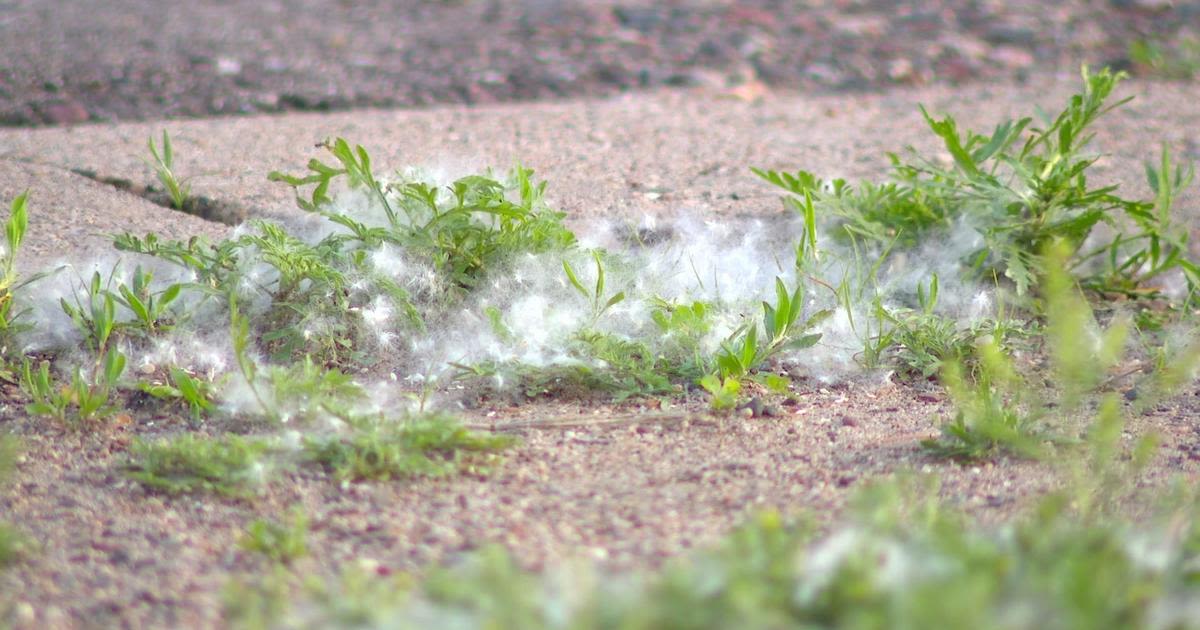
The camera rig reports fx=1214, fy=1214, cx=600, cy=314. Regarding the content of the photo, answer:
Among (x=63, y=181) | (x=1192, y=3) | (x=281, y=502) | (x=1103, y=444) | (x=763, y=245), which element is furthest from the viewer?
(x=1192, y=3)

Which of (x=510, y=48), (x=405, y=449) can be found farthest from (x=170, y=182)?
(x=510, y=48)

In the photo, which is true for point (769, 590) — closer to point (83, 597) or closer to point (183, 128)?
point (83, 597)

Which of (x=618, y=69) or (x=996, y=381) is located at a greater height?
(x=618, y=69)

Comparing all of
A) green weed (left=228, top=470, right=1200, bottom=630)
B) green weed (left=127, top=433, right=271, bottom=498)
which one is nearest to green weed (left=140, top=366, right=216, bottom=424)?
green weed (left=127, top=433, right=271, bottom=498)

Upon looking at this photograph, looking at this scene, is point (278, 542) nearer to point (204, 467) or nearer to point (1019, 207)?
point (204, 467)

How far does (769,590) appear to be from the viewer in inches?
43.8

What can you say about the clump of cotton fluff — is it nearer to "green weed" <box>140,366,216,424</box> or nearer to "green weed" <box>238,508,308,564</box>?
"green weed" <box>140,366,216,424</box>

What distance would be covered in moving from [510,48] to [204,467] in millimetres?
3226

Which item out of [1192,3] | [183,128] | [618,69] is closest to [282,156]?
[183,128]

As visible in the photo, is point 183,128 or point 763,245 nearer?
point 763,245

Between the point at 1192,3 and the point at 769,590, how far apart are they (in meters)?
5.14

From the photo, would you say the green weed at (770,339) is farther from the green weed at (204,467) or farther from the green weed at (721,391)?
the green weed at (204,467)

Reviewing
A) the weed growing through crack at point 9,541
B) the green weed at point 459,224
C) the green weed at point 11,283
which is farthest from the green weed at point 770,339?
the green weed at point 11,283

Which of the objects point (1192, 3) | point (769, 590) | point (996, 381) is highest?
point (1192, 3)
